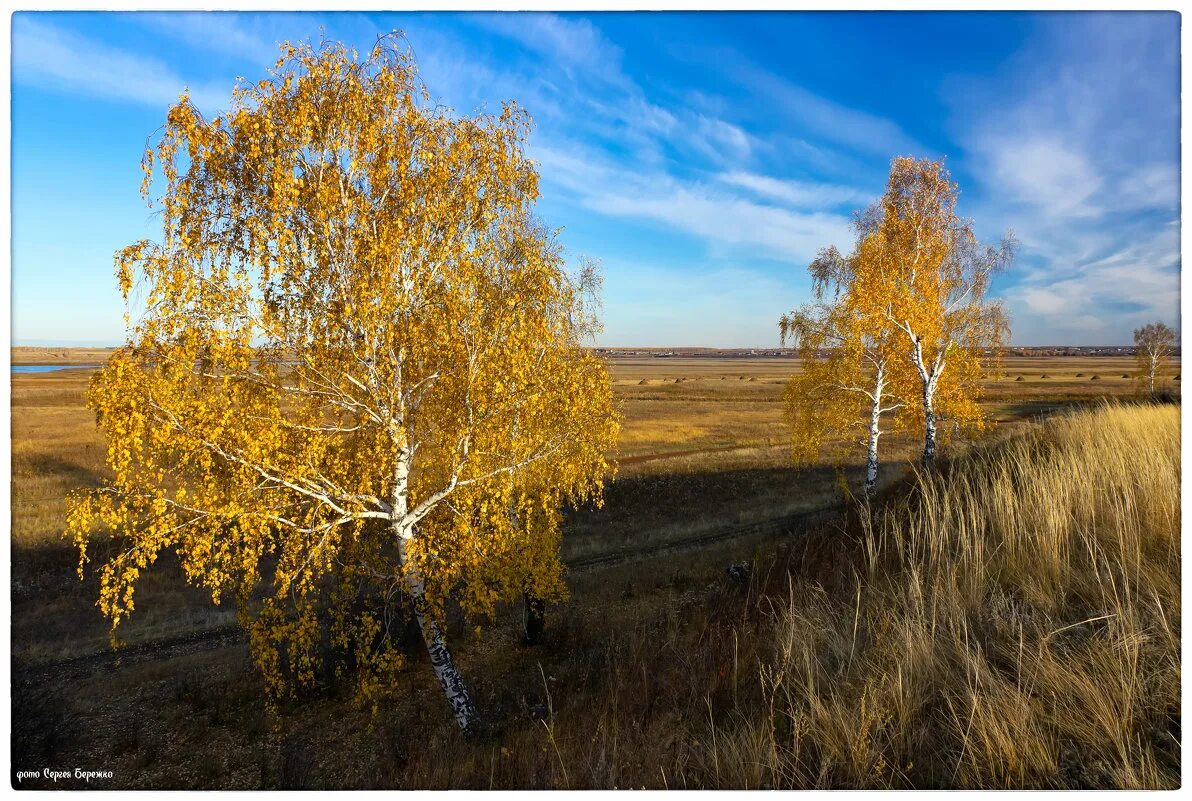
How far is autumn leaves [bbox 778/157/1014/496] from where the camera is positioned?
52.6 ft

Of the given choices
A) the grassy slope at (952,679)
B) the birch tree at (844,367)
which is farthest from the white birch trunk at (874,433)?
the grassy slope at (952,679)

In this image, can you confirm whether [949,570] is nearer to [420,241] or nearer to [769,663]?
[769,663]

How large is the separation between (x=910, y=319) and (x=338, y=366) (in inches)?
603

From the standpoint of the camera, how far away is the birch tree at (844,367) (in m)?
17.0

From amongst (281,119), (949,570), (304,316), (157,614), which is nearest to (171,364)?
(304,316)

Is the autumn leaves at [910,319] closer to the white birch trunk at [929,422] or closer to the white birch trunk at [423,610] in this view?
the white birch trunk at [929,422]

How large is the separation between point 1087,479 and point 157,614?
18.4 m

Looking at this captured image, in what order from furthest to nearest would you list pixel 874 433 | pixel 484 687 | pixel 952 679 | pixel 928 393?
1. pixel 874 433
2. pixel 928 393
3. pixel 484 687
4. pixel 952 679

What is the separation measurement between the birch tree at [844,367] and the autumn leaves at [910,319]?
4 cm

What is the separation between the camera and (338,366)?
7141 millimetres

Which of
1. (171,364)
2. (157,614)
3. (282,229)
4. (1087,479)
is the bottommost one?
(157,614)

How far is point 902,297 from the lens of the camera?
627 inches

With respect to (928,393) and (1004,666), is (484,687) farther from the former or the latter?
(928,393)

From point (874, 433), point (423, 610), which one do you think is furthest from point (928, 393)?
point (423, 610)
